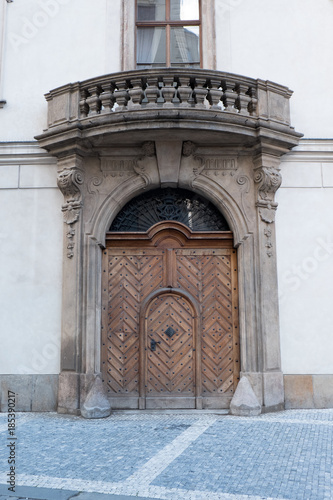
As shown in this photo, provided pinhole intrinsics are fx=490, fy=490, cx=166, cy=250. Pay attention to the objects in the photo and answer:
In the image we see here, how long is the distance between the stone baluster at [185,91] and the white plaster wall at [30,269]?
95.5 inches

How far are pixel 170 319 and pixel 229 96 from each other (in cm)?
360

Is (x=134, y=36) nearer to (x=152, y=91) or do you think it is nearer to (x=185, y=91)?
(x=152, y=91)

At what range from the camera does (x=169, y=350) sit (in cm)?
778

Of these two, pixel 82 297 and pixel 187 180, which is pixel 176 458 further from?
pixel 187 180

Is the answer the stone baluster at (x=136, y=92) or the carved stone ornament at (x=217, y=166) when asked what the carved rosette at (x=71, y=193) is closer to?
the stone baluster at (x=136, y=92)

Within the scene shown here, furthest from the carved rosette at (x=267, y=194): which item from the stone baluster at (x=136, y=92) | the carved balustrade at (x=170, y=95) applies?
the stone baluster at (x=136, y=92)

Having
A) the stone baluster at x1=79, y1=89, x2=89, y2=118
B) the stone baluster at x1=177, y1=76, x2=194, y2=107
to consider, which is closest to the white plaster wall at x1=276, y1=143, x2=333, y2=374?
the stone baluster at x1=177, y1=76, x2=194, y2=107

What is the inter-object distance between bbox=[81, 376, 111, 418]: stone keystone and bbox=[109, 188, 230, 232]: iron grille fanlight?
255 cm

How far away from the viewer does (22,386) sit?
7.68 m

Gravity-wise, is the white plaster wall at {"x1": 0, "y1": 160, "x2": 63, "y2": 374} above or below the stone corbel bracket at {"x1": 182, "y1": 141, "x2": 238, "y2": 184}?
below

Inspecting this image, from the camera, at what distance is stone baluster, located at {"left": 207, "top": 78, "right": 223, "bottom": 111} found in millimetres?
7441

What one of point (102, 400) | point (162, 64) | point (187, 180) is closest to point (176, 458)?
point (102, 400)

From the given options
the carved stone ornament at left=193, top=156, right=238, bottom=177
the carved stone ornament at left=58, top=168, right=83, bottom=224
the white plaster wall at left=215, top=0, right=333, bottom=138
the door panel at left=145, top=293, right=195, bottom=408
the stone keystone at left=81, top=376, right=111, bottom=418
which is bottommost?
the stone keystone at left=81, top=376, right=111, bottom=418

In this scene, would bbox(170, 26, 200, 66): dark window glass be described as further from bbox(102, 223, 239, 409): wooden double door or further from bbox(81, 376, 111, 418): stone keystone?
bbox(81, 376, 111, 418): stone keystone
